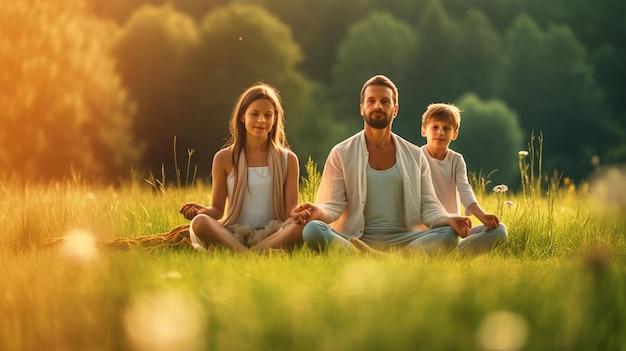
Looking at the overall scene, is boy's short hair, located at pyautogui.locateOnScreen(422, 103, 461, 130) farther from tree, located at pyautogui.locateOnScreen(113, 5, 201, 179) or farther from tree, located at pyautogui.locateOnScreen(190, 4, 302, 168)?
tree, located at pyautogui.locateOnScreen(113, 5, 201, 179)

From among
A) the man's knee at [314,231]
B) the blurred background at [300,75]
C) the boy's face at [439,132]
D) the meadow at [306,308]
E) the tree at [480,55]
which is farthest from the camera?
the tree at [480,55]

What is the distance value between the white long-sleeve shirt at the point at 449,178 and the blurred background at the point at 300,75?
346 inches

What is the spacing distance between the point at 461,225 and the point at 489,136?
18.0m

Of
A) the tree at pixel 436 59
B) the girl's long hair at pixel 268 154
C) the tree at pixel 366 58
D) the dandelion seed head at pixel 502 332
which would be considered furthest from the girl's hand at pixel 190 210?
the tree at pixel 436 59

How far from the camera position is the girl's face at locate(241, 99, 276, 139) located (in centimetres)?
655

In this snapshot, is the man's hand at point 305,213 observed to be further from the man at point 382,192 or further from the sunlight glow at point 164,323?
the sunlight glow at point 164,323

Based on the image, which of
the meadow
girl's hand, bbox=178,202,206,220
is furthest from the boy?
girl's hand, bbox=178,202,206,220

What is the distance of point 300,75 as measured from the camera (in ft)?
75.2

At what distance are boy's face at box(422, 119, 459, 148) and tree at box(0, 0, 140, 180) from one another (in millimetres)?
10664

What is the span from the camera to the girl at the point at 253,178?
6.52 m

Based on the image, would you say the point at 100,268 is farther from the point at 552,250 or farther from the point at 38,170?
the point at 38,170

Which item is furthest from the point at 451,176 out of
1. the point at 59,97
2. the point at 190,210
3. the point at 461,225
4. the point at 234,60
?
the point at 234,60

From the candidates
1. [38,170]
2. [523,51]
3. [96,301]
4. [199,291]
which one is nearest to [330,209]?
[199,291]

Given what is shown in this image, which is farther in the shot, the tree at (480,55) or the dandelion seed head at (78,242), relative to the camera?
the tree at (480,55)
